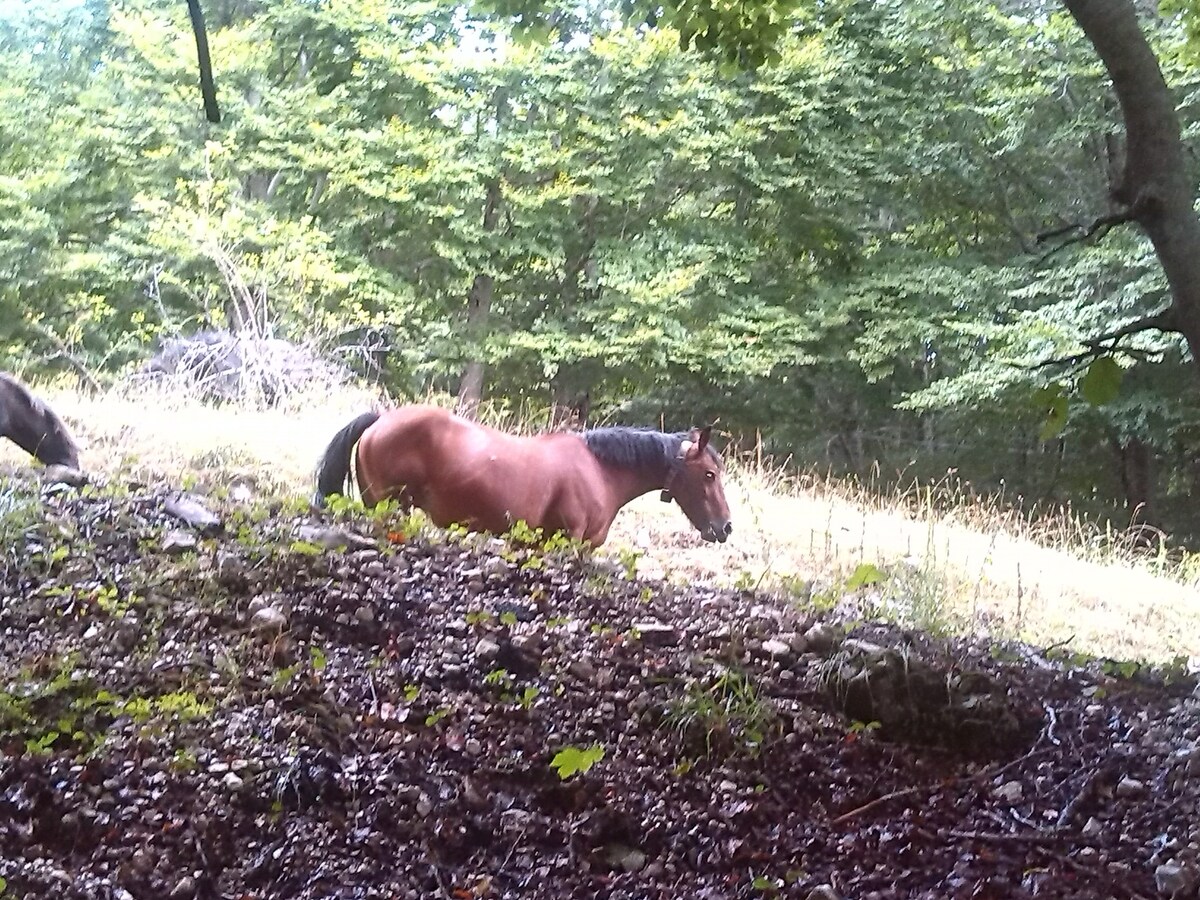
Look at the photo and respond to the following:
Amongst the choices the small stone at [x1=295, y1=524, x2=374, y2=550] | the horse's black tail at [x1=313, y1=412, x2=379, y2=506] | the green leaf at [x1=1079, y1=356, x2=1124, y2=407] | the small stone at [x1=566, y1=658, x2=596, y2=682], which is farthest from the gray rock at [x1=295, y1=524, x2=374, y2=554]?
the green leaf at [x1=1079, y1=356, x2=1124, y2=407]

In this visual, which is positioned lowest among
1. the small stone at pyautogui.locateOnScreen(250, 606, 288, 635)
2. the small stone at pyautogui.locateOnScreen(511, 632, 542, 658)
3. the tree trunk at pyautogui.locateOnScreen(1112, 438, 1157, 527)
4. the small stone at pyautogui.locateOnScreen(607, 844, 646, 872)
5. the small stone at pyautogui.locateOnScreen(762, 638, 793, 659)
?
the tree trunk at pyautogui.locateOnScreen(1112, 438, 1157, 527)

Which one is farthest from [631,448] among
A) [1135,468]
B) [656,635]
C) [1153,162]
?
[1135,468]

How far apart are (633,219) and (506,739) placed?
4115mm

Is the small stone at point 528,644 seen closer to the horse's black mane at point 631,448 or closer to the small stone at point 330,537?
the small stone at point 330,537

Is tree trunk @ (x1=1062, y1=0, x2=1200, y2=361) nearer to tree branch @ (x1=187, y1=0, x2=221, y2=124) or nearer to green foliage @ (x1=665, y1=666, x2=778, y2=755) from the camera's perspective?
green foliage @ (x1=665, y1=666, x2=778, y2=755)

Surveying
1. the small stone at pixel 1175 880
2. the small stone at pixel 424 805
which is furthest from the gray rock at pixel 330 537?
the small stone at pixel 1175 880

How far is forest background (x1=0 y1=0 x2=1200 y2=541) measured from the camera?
4.74 meters

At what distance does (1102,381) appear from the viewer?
153 centimetres

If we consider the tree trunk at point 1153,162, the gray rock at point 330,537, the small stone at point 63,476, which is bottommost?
the gray rock at point 330,537

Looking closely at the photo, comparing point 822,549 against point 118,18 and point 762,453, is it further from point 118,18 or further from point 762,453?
point 118,18

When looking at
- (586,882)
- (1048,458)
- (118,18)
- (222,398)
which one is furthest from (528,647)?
(118,18)

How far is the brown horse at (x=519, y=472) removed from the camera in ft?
10.1

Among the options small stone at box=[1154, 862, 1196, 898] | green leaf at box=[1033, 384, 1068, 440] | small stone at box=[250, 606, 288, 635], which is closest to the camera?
small stone at box=[1154, 862, 1196, 898]

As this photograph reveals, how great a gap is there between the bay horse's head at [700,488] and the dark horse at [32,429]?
1888 millimetres
